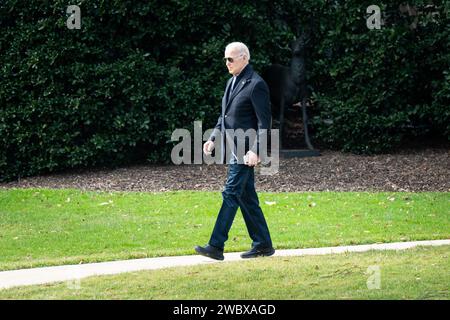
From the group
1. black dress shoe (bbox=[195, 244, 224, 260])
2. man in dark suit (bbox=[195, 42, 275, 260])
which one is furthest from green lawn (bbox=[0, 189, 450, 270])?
man in dark suit (bbox=[195, 42, 275, 260])

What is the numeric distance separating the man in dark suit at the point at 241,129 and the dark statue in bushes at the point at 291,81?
6.81 metres

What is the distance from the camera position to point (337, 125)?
50.0 ft

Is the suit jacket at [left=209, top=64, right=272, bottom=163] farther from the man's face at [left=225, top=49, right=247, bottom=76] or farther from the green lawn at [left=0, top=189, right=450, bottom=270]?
the green lawn at [left=0, top=189, right=450, bottom=270]

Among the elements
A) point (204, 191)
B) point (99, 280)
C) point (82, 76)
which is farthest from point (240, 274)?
point (82, 76)

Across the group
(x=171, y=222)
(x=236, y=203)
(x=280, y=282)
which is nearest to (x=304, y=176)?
(x=171, y=222)

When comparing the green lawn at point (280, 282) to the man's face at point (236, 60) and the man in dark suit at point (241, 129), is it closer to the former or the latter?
the man in dark suit at point (241, 129)

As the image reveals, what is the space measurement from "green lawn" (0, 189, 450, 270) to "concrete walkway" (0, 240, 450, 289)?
0.30 metres

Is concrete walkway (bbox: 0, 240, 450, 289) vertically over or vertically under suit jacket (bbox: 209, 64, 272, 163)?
under

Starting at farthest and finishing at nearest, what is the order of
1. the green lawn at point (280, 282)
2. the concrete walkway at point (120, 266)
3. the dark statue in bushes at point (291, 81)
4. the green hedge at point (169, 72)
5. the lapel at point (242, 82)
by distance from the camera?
the dark statue in bushes at point (291, 81), the green hedge at point (169, 72), the lapel at point (242, 82), the concrete walkway at point (120, 266), the green lawn at point (280, 282)

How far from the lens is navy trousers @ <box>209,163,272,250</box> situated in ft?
26.6

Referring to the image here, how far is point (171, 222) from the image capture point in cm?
1075

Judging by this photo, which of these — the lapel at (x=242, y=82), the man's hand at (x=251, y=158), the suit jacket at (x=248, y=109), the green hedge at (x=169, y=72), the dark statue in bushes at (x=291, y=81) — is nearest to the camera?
the man's hand at (x=251, y=158)

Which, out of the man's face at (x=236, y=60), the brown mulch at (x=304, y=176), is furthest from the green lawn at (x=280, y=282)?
the brown mulch at (x=304, y=176)

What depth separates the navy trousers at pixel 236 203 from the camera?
811 cm
